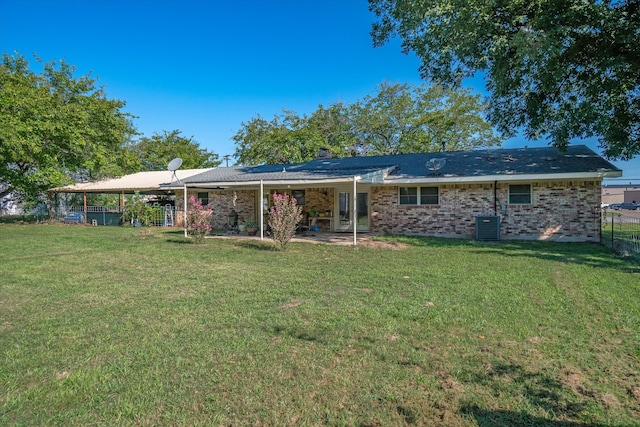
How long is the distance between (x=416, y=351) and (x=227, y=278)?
164 inches

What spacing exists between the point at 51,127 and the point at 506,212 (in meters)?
23.1

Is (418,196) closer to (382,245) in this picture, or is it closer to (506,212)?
(506,212)

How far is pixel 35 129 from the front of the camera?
2023 cm

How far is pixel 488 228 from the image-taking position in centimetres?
1233

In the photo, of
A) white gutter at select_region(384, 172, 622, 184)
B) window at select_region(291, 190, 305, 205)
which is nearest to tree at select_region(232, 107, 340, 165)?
window at select_region(291, 190, 305, 205)

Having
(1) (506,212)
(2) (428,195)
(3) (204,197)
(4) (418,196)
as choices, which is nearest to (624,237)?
(1) (506,212)

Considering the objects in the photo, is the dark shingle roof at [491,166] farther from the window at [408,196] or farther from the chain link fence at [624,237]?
the chain link fence at [624,237]

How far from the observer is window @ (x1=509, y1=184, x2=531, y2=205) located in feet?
41.4

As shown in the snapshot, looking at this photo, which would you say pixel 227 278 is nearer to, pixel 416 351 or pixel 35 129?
pixel 416 351

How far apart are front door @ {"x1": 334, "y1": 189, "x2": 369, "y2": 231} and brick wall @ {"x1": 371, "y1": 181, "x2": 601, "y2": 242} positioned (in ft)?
1.66

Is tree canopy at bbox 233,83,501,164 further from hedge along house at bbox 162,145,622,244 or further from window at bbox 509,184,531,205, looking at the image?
window at bbox 509,184,531,205

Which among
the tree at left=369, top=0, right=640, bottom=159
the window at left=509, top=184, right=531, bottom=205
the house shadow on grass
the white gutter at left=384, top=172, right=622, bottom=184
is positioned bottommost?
the house shadow on grass

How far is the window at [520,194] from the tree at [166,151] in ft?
98.5

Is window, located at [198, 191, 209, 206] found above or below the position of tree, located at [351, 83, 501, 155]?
below
